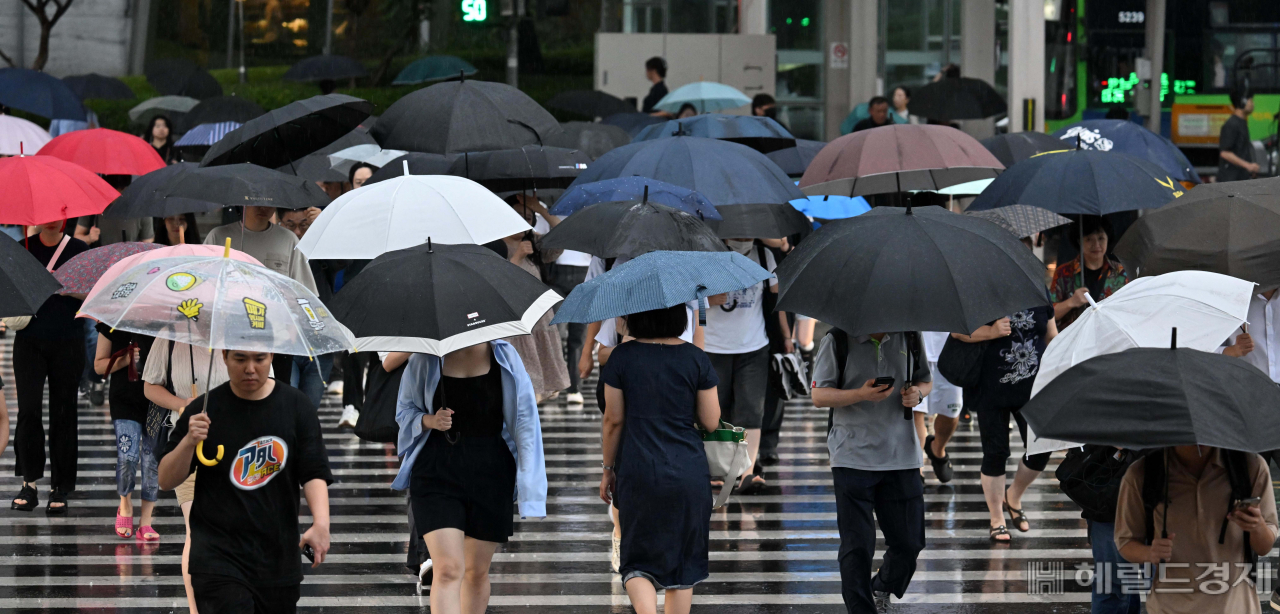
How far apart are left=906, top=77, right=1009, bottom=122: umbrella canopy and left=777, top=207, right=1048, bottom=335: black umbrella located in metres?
10.5

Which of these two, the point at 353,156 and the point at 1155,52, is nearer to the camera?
the point at 353,156

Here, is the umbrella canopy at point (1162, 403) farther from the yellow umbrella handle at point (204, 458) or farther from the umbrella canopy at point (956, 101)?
the umbrella canopy at point (956, 101)

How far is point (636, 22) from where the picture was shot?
102ft

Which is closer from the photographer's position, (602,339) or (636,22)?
(602,339)

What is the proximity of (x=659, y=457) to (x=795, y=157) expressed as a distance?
7.29 meters

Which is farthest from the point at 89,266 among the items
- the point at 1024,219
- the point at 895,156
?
the point at 1024,219

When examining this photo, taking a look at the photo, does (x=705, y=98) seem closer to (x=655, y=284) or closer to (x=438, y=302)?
(x=655, y=284)

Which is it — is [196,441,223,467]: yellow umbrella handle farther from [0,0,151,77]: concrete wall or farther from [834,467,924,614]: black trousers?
[0,0,151,77]: concrete wall

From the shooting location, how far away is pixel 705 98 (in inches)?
710

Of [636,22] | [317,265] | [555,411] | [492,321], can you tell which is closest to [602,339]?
[492,321]

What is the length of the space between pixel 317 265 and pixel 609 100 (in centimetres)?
968

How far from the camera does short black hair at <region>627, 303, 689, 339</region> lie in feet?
19.4

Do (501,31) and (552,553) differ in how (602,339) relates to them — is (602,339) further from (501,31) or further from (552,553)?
(501,31)

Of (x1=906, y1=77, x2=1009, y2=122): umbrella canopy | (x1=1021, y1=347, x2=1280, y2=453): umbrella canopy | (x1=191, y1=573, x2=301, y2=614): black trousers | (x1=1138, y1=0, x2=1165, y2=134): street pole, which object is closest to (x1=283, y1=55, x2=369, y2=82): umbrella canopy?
(x1=906, y1=77, x2=1009, y2=122): umbrella canopy
